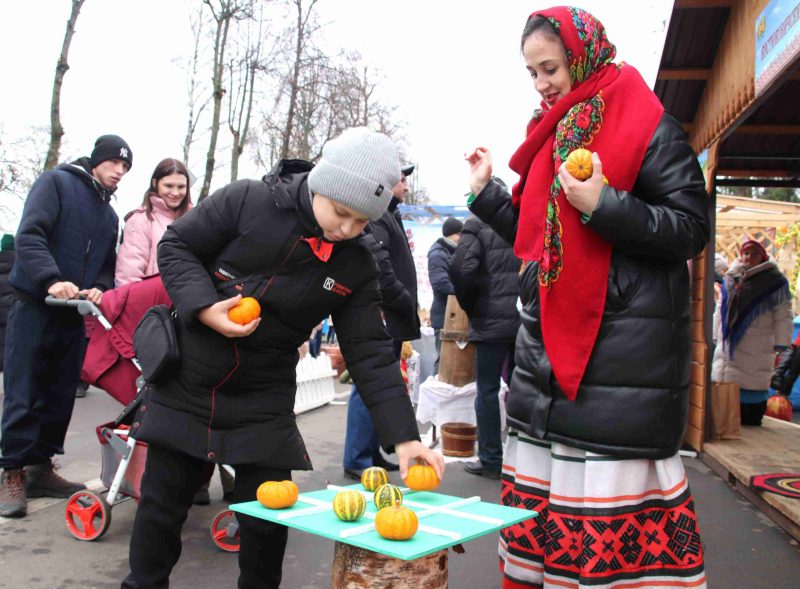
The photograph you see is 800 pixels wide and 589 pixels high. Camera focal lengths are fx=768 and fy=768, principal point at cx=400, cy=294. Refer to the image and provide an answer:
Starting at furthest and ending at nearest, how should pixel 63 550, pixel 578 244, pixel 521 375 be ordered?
pixel 63 550 < pixel 521 375 < pixel 578 244

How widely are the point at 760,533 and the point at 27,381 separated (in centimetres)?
451

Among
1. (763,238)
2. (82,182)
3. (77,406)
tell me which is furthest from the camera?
(763,238)

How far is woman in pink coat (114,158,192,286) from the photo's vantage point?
16.3ft

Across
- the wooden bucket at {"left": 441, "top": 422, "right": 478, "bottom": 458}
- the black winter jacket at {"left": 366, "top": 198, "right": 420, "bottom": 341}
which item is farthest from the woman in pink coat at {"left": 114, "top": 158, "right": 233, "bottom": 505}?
the wooden bucket at {"left": 441, "top": 422, "right": 478, "bottom": 458}

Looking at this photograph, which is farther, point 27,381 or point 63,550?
point 27,381

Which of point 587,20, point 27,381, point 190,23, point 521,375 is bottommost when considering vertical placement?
point 27,381

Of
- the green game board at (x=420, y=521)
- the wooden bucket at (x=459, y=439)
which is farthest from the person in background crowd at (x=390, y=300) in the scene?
the green game board at (x=420, y=521)

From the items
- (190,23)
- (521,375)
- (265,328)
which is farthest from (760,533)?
(190,23)

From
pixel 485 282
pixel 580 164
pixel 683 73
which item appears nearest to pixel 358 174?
pixel 580 164

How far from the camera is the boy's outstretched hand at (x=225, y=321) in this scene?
7.99ft

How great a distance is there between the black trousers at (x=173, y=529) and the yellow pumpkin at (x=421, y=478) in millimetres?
591

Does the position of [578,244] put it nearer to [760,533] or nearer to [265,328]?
[265,328]

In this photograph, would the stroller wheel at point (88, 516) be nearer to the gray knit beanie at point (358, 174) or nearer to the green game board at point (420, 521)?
the green game board at point (420, 521)

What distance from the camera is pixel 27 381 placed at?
15.0 ft
